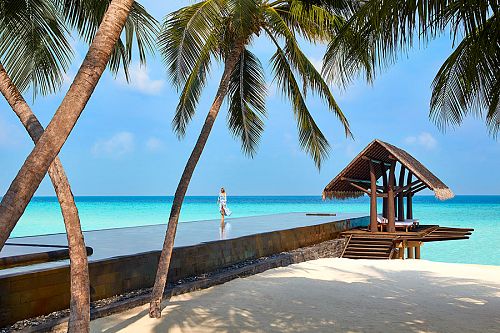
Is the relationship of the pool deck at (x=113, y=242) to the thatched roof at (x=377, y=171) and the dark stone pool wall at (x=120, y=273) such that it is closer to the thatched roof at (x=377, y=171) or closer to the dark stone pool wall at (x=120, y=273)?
the dark stone pool wall at (x=120, y=273)

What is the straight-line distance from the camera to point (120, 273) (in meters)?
7.44

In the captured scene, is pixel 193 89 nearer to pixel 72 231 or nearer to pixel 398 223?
pixel 72 231

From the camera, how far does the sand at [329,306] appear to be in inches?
256

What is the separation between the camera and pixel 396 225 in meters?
16.9

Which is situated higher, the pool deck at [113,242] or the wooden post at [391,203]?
the wooden post at [391,203]

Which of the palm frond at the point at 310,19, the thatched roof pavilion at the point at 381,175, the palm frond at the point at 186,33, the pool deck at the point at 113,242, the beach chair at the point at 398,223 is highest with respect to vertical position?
the palm frond at the point at 310,19

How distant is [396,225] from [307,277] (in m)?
7.27

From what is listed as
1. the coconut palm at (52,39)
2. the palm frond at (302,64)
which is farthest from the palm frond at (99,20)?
the palm frond at (302,64)

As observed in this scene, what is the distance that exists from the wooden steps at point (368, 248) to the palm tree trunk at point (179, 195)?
27.7 ft

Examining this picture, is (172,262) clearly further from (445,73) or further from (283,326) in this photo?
(445,73)

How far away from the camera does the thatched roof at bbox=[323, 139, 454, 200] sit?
15242mm

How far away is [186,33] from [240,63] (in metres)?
2.69

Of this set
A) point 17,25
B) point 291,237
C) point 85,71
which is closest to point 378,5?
point 85,71

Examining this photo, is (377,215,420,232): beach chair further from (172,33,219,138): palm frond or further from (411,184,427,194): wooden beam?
(172,33,219,138): palm frond
